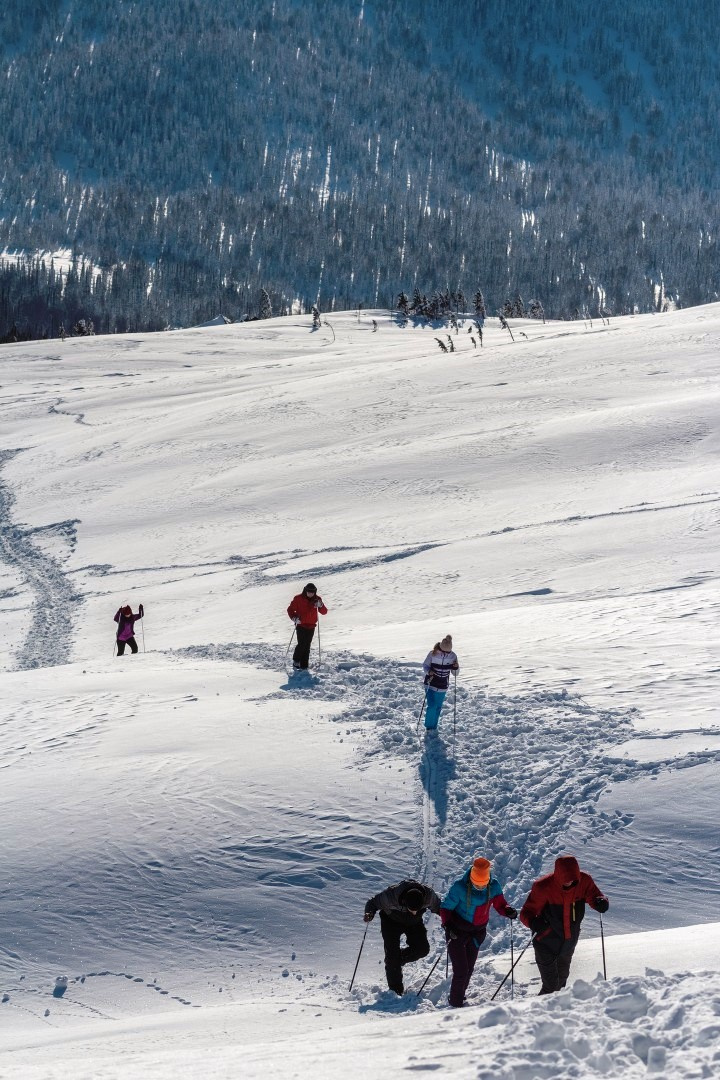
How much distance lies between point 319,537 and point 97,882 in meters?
14.7

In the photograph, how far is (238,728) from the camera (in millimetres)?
11844

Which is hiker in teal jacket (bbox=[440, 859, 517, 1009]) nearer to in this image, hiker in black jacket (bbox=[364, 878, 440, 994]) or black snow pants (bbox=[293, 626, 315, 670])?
hiker in black jacket (bbox=[364, 878, 440, 994])

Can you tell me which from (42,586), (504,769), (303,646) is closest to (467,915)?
(504,769)

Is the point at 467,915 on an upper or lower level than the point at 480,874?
lower

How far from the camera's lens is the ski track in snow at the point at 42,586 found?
19219 millimetres

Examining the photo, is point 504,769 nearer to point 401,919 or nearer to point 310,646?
point 401,919

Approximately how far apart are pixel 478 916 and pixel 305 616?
24.1ft

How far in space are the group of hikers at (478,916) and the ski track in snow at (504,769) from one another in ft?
3.48

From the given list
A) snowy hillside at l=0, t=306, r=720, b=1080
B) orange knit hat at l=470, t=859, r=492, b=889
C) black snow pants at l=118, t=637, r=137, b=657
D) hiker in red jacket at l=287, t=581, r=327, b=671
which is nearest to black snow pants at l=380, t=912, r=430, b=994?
snowy hillside at l=0, t=306, r=720, b=1080

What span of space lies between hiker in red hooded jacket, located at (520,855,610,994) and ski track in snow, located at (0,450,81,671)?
13.6 meters

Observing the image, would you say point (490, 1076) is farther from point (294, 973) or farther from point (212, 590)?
point (212, 590)

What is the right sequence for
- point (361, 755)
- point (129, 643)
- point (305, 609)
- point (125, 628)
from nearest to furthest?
1. point (361, 755)
2. point (305, 609)
3. point (125, 628)
4. point (129, 643)

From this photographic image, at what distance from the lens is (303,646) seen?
46.6 feet

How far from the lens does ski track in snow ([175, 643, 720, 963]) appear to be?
9047mm
